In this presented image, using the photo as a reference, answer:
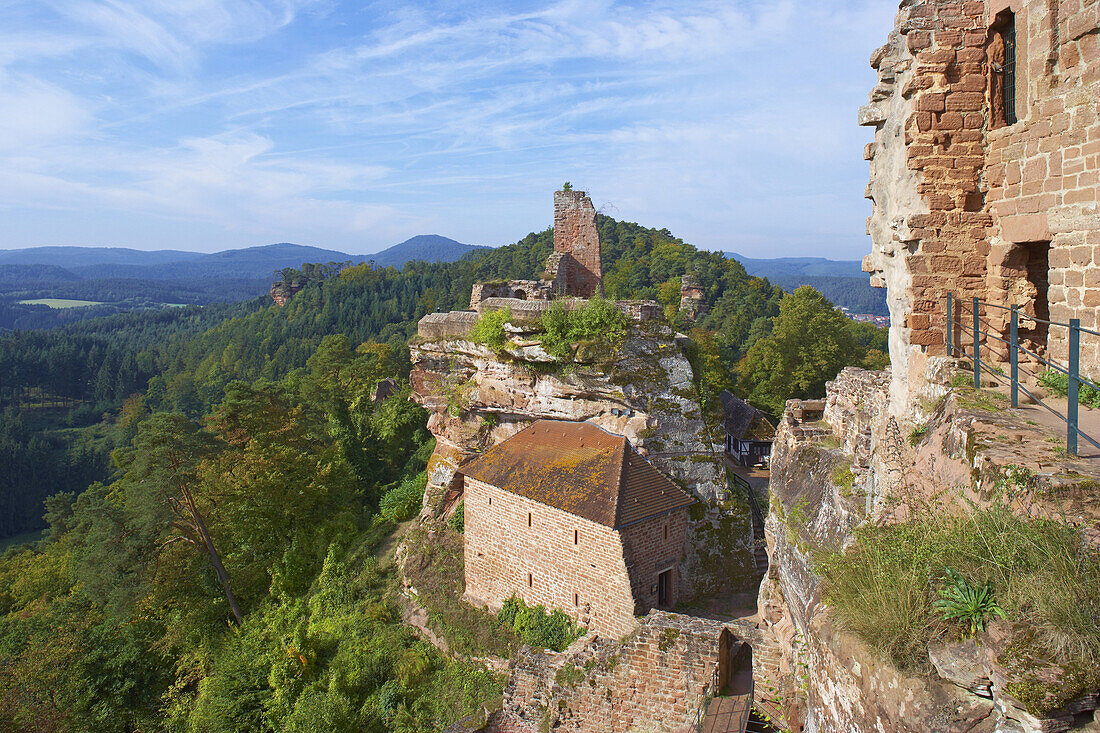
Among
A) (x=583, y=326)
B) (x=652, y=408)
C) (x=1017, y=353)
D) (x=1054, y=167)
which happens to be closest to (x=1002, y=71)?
(x=1054, y=167)

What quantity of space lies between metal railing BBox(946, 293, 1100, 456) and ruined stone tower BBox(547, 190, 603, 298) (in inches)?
603

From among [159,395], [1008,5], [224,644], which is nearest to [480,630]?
[224,644]

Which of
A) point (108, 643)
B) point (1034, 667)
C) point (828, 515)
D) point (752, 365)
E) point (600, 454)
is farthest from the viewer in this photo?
point (752, 365)

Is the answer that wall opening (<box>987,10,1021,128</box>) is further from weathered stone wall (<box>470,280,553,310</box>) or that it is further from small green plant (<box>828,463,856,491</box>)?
weathered stone wall (<box>470,280,553,310</box>)

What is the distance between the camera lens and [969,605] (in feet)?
9.86

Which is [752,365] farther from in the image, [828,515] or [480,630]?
[828,515]

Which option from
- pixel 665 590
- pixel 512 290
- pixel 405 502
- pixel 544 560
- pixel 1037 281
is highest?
pixel 512 290

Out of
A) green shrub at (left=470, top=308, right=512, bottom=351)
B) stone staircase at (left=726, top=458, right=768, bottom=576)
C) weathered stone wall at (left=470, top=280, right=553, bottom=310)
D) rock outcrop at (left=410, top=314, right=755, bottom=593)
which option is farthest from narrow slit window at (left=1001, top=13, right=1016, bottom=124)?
weathered stone wall at (left=470, top=280, right=553, bottom=310)

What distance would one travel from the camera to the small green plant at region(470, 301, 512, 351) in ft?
57.3

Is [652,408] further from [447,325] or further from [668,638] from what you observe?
[447,325]

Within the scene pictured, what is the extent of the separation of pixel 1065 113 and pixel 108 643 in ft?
87.1

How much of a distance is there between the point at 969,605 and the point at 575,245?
20.1 metres

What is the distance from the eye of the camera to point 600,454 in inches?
599

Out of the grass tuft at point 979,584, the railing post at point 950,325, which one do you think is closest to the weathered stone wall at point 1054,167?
the railing post at point 950,325
